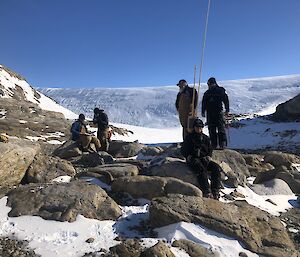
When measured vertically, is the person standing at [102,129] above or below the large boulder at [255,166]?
above

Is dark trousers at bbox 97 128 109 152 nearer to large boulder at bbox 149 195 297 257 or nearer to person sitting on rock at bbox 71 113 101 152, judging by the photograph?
person sitting on rock at bbox 71 113 101 152

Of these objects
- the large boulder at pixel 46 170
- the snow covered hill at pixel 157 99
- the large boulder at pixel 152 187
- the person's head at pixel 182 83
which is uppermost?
the person's head at pixel 182 83

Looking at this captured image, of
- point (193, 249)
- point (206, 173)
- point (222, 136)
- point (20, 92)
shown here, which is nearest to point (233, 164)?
point (222, 136)

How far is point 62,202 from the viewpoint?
609 cm

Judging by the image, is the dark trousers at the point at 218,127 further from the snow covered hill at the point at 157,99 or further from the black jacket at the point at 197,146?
the snow covered hill at the point at 157,99

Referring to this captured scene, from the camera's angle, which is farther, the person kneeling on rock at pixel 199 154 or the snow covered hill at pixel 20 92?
the snow covered hill at pixel 20 92

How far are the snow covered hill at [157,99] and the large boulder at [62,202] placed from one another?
75105 mm

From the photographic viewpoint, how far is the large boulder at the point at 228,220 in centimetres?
564

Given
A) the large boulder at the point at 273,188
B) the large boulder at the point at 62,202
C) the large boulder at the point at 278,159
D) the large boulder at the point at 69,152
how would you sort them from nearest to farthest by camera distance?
the large boulder at the point at 62,202 < the large boulder at the point at 273,188 < the large boulder at the point at 69,152 < the large boulder at the point at 278,159

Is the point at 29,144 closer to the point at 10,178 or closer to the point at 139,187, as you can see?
the point at 10,178

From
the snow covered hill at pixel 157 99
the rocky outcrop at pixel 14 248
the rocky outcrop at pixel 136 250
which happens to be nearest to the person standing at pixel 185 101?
the rocky outcrop at pixel 136 250

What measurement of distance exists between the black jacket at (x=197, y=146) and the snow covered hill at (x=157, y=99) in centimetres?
7334

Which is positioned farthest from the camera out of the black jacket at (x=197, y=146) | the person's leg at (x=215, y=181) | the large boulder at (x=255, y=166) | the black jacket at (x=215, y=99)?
the large boulder at (x=255, y=166)

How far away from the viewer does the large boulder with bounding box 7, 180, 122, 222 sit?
5859 mm
